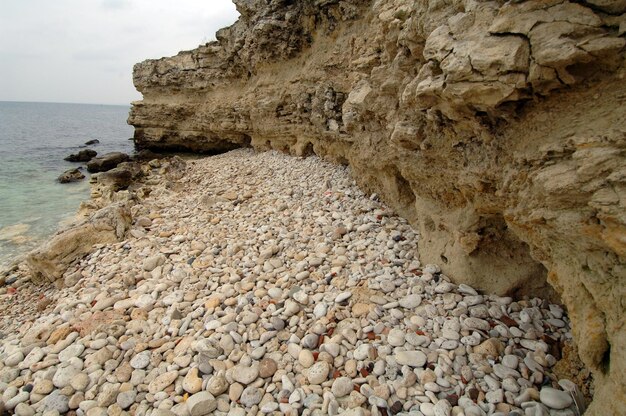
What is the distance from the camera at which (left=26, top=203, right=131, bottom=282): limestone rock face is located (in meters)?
5.93

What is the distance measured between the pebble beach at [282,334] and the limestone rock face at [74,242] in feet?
0.88

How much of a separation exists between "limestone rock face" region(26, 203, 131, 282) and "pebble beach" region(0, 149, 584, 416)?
269 mm

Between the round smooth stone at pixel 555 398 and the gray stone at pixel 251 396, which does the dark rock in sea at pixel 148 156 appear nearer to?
the gray stone at pixel 251 396

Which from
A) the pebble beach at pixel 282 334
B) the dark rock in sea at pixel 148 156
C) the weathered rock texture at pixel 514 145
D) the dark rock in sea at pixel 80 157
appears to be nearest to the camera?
the weathered rock texture at pixel 514 145

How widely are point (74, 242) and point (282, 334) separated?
4893mm

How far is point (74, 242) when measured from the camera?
248 inches

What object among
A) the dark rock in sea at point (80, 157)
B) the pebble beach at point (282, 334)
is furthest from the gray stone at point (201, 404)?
the dark rock in sea at point (80, 157)

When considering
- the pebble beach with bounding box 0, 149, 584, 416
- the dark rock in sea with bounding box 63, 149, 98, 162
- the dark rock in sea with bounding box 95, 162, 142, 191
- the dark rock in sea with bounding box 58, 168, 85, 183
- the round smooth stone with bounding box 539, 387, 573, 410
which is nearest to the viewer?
the round smooth stone with bounding box 539, 387, 573, 410

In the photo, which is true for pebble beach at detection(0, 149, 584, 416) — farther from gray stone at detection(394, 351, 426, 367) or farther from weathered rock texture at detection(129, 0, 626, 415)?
weathered rock texture at detection(129, 0, 626, 415)

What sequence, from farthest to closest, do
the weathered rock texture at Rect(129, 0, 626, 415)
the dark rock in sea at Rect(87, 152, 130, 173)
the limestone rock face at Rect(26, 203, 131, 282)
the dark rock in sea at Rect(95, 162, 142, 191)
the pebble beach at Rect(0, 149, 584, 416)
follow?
the dark rock in sea at Rect(87, 152, 130, 173) → the dark rock in sea at Rect(95, 162, 142, 191) → the limestone rock face at Rect(26, 203, 131, 282) → the pebble beach at Rect(0, 149, 584, 416) → the weathered rock texture at Rect(129, 0, 626, 415)

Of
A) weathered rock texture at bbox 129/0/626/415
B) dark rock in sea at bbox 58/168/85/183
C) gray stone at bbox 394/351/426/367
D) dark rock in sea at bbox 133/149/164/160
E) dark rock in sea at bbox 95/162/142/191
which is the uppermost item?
weathered rock texture at bbox 129/0/626/415

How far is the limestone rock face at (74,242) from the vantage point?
593cm

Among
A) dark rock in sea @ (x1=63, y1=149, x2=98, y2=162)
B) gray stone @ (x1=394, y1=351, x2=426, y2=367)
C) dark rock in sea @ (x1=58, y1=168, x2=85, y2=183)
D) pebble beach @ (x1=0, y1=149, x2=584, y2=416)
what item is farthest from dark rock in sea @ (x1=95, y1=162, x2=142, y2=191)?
gray stone @ (x1=394, y1=351, x2=426, y2=367)

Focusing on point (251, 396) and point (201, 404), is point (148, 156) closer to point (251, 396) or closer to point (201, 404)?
point (201, 404)
